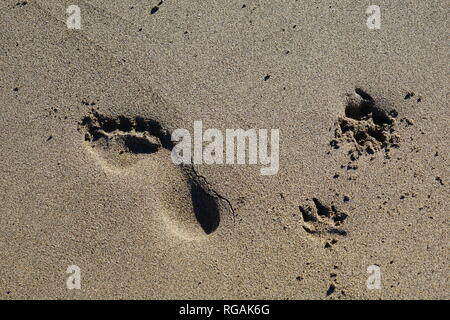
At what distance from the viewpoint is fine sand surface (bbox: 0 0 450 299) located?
3.47 m

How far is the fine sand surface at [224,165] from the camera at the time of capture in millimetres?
3467

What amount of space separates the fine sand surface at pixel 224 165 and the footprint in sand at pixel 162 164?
0.03 ft

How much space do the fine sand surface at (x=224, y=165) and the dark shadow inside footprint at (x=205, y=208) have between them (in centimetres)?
1

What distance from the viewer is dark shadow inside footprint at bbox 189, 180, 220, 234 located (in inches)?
138

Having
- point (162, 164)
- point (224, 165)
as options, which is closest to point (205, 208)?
point (224, 165)

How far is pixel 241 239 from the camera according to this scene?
137 inches

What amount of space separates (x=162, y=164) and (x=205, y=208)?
1.49 feet

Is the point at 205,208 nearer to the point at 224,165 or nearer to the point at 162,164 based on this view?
the point at 224,165

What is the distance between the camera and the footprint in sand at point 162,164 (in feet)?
11.5

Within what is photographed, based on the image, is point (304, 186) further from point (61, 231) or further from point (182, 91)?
point (61, 231)

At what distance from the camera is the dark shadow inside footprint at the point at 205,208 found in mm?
3506

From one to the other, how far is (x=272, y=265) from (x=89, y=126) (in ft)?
5.55

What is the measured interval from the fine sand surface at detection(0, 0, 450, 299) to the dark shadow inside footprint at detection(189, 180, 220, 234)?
0.01 metres

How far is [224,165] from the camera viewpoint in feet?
11.7
